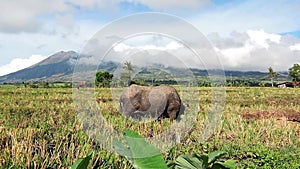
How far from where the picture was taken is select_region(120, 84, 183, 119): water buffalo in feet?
16.1

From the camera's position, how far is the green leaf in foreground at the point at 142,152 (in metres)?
0.75

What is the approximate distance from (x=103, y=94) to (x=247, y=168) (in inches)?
230

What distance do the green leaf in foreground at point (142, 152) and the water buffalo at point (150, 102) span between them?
13.1 feet

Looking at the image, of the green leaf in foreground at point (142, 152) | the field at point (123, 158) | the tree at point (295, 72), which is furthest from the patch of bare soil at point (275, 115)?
the tree at point (295, 72)

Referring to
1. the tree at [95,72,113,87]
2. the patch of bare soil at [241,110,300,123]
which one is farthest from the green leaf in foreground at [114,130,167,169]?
the patch of bare soil at [241,110,300,123]

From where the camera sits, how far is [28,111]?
5918mm

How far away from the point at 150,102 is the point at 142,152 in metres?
4.13

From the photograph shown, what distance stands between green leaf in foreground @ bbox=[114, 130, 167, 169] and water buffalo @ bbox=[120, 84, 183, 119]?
3993 millimetres

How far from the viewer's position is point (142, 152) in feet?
2.51

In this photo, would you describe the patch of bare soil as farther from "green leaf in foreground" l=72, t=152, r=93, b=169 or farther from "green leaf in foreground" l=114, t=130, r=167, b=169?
"green leaf in foreground" l=72, t=152, r=93, b=169

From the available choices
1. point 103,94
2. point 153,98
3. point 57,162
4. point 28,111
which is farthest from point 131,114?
point 103,94

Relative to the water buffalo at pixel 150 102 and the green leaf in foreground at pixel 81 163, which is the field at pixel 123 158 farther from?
the green leaf in foreground at pixel 81 163

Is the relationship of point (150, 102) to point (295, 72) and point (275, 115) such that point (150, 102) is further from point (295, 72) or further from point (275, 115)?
point (295, 72)

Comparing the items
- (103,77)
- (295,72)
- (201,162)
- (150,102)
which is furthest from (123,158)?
(295,72)
